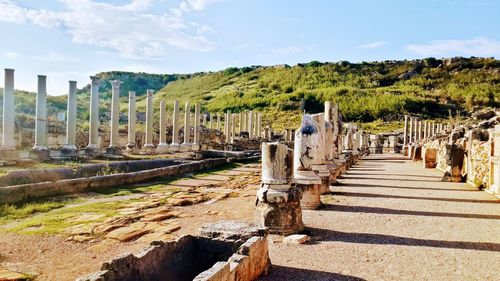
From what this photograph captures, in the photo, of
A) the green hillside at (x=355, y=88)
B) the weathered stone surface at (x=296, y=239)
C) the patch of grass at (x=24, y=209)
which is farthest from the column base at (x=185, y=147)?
the green hillside at (x=355, y=88)

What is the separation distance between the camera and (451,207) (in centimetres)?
1115

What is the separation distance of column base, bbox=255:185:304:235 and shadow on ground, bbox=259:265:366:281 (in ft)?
6.46

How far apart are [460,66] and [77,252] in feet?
334

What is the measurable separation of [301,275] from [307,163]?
17.8 ft

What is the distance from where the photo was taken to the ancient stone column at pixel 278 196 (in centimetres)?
795

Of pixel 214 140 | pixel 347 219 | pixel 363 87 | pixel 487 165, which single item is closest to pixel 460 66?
pixel 363 87

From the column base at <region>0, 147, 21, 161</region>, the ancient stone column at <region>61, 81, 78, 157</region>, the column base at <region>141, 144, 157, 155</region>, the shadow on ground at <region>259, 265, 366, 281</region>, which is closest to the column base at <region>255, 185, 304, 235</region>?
the shadow on ground at <region>259, 265, 366, 281</region>

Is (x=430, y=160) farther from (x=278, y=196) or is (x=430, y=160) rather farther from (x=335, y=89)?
(x=335, y=89)

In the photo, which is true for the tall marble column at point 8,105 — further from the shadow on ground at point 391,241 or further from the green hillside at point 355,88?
the green hillside at point 355,88

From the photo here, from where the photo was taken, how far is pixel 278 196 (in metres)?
8.04

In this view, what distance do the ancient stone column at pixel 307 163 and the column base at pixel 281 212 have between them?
7.15 ft

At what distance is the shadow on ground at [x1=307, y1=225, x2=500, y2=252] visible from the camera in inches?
285

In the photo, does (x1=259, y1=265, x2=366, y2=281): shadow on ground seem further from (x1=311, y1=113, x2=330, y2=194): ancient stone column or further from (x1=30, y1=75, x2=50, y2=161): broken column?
(x1=30, y1=75, x2=50, y2=161): broken column

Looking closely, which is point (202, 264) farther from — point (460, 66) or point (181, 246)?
point (460, 66)
